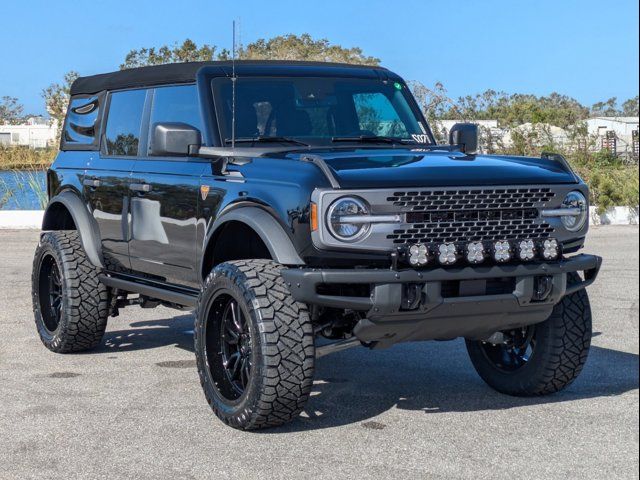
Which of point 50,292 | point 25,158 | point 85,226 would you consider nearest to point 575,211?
point 85,226

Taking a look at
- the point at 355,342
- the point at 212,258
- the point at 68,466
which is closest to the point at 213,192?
the point at 212,258

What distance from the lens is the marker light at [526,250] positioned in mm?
5852

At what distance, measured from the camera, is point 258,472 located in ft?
16.9

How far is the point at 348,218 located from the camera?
18.2 feet

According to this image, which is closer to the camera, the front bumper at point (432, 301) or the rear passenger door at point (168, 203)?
the front bumper at point (432, 301)

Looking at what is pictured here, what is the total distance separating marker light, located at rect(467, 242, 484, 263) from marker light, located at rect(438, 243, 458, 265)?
0.08 m

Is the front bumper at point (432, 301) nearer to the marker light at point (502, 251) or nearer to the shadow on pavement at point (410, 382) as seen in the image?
the marker light at point (502, 251)

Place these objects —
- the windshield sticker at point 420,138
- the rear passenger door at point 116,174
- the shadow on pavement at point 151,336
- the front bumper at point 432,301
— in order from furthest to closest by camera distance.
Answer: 1. the shadow on pavement at point 151,336
2. the rear passenger door at point 116,174
3. the windshield sticker at point 420,138
4. the front bumper at point 432,301

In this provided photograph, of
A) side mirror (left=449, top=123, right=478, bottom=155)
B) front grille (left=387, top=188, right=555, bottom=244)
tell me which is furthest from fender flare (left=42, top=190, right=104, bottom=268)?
front grille (left=387, top=188, right=555, bottom=244)

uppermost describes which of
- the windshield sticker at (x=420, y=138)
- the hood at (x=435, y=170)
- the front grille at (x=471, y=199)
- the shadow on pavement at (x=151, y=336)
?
the windshield sticker at (x=420, y=138)

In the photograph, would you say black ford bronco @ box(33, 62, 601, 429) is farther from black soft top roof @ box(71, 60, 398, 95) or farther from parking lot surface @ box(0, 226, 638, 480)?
parking lot surface @ box(0, 226, 638, 480)

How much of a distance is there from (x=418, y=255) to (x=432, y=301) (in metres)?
0.24

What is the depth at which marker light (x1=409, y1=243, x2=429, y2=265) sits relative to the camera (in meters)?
5.56

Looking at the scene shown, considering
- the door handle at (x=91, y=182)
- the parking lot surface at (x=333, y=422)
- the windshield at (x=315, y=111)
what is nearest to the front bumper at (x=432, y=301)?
the parking lot surface at (x=333, y=422)
